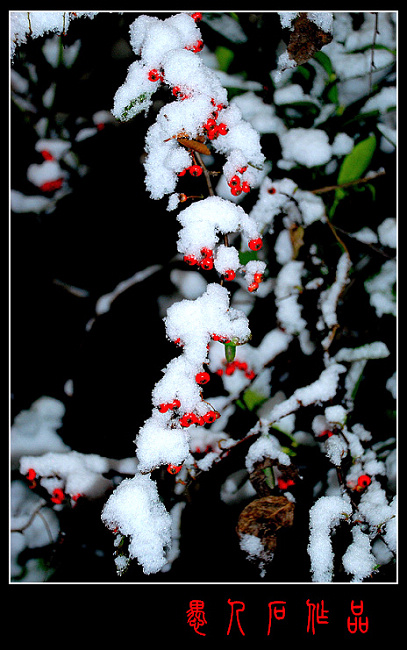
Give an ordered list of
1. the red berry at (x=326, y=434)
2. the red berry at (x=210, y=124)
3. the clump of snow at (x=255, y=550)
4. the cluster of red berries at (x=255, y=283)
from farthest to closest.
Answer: the red berry at (x=326, y=434), the clump of snow at (x=255, y=550), the cluster of red berries at (x=255, y=283), the red berry at (x=210, y=124)

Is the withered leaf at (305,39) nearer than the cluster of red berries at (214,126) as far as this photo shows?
No

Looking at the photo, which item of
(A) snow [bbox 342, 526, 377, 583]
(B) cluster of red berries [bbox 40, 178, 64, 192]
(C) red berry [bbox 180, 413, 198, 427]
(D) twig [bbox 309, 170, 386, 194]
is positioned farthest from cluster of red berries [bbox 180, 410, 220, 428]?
(B) cluster of red berries [bbox 40, 178, 64, 192]

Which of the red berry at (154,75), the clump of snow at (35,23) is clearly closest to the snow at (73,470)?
the red berry at (154,75)

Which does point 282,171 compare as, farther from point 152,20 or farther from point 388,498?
point 388,498

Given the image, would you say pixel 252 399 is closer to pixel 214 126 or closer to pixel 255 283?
pixel 255 283

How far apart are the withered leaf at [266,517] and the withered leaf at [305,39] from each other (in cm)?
128

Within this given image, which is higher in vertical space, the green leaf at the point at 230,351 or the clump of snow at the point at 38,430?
the green leaf at the point at 230,351

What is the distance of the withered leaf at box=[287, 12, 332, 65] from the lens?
97 centimetres

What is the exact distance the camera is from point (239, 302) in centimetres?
138

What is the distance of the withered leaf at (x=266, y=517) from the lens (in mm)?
1089

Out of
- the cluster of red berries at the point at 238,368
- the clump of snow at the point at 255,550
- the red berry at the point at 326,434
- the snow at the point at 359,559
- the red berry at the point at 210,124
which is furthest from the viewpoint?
the cluster of red berries at the point at 238,368

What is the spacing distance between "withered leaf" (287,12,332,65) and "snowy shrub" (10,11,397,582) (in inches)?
2.3

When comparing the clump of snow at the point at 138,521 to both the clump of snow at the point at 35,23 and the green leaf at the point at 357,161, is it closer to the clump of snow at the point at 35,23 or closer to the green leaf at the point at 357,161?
the green leaf at the point at 357,161

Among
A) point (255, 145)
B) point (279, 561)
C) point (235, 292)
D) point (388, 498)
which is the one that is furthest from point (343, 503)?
point (255, 145)
